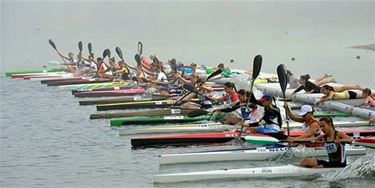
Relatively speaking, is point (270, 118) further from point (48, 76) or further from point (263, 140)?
point (48, 76)

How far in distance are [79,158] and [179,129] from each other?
2800mm

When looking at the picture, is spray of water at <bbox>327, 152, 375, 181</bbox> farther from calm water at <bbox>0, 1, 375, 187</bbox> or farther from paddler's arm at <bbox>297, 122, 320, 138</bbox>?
paddler's arm at <bbox>297, 122, 320, 138</bbox>

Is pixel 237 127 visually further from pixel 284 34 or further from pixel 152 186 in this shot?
pixel 284 34

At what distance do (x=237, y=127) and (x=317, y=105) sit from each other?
18.7 feet

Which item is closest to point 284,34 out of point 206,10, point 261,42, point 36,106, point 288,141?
point 261,42

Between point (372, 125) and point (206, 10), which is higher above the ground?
point (206, 10)

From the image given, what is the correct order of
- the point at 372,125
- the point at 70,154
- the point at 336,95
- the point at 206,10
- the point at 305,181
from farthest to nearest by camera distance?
1. the point at 206,10
2. the point at 336,95
3. the point at 372,125
4. the point at 70,154
5. the point at 305,181

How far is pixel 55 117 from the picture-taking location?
80.9 feet

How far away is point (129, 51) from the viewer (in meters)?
55.7

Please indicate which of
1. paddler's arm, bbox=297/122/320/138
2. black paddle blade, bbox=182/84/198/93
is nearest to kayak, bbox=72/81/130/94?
black paddle blade, bbox=182/84/198/93

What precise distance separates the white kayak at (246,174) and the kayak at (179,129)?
4349mm

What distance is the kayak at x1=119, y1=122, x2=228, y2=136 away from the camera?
19344 millimetres

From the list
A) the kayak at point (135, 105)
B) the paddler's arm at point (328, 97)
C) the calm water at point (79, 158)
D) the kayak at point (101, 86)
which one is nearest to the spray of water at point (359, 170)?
the calm water at point (79, 158)

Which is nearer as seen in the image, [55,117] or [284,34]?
[55,117]
